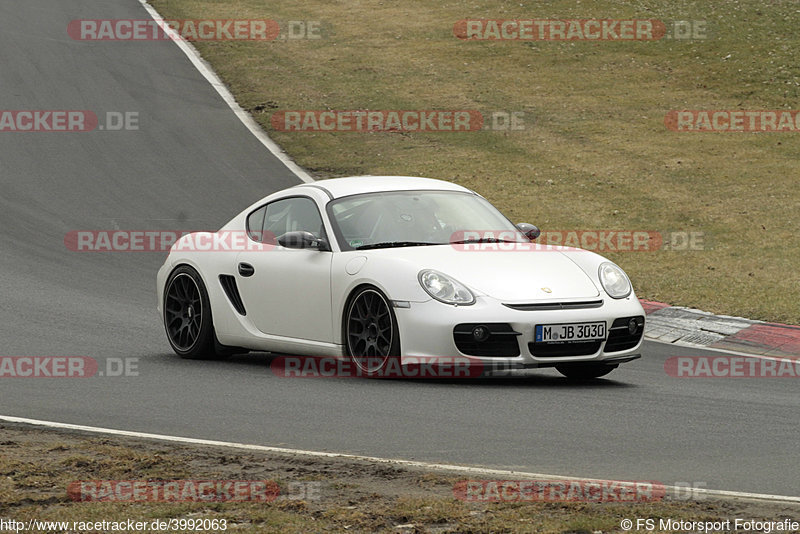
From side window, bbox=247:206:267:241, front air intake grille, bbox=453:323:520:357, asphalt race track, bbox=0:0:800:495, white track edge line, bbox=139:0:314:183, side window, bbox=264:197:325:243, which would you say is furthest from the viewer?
white track edge line, bbox=139:0:314:183

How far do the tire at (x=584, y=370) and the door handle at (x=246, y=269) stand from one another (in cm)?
246

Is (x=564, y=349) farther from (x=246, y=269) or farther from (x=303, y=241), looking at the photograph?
(x=246, y=269)

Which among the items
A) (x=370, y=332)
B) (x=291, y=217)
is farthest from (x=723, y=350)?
(x=291, y=217)

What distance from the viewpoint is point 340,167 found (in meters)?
22.7

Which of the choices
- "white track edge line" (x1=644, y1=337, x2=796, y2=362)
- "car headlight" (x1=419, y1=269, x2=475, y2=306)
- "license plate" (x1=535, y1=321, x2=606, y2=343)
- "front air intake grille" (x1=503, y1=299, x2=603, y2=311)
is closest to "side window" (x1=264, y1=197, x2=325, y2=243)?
"car headlight" (x1=419, y1=269, x2=475, y2=306)

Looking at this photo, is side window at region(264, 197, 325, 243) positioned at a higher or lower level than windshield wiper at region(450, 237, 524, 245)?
higher

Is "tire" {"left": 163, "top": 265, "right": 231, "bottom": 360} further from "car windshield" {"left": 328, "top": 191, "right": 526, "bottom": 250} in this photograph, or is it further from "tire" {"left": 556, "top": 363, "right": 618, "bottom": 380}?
"tire" {"left": 556, "top": 363, "right": 618, "bottom": 380}

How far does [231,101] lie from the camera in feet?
90.8

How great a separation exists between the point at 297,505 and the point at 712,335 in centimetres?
743

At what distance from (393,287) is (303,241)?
0.94m

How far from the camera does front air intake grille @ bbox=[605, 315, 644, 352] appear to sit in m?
9.12

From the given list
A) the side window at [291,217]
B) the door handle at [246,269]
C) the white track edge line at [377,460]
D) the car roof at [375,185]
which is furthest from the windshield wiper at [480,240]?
the white track edge line at [377,460]

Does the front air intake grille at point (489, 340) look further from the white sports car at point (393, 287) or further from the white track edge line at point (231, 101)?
the white track edge line at point (231, 101)

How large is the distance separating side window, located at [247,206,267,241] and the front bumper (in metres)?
2.01
